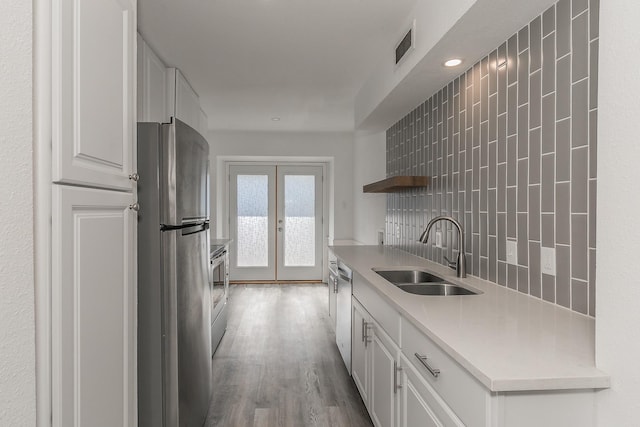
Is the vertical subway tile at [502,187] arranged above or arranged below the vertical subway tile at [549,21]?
below

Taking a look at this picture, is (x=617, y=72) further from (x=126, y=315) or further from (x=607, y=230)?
(x=126, y=315)

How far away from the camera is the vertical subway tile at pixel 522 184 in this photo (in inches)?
72.8

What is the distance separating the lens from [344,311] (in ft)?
10.3

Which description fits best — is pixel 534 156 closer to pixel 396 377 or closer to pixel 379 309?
pixel 379 309

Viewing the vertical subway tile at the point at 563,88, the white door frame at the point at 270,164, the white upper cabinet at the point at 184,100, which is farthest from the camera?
the white door frame at the point at 270,164

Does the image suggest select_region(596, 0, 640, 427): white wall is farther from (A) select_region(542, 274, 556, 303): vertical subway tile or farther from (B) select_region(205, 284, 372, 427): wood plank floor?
(B) select_region(205, 284, 372, 427): wood plank floor

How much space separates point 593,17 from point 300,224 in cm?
561

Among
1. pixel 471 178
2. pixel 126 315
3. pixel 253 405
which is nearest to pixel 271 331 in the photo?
pixel 253 405

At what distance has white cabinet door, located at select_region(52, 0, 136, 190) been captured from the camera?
0.97 m

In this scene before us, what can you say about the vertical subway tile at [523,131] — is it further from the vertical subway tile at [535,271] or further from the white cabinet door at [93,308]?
the white cabinet door at [93,308]

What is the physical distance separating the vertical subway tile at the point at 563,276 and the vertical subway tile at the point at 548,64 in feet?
2.11

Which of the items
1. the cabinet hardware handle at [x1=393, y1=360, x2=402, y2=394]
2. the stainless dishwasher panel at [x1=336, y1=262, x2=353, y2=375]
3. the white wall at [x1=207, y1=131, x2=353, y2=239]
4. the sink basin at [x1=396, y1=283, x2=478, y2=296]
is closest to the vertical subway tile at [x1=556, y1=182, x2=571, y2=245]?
the sink basin at [x1=396, y1=283, x2=478, y2=296]

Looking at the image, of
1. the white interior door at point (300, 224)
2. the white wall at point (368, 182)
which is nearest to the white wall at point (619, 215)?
the white wall at point (368, 182)

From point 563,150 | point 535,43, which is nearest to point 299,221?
point 535,43
